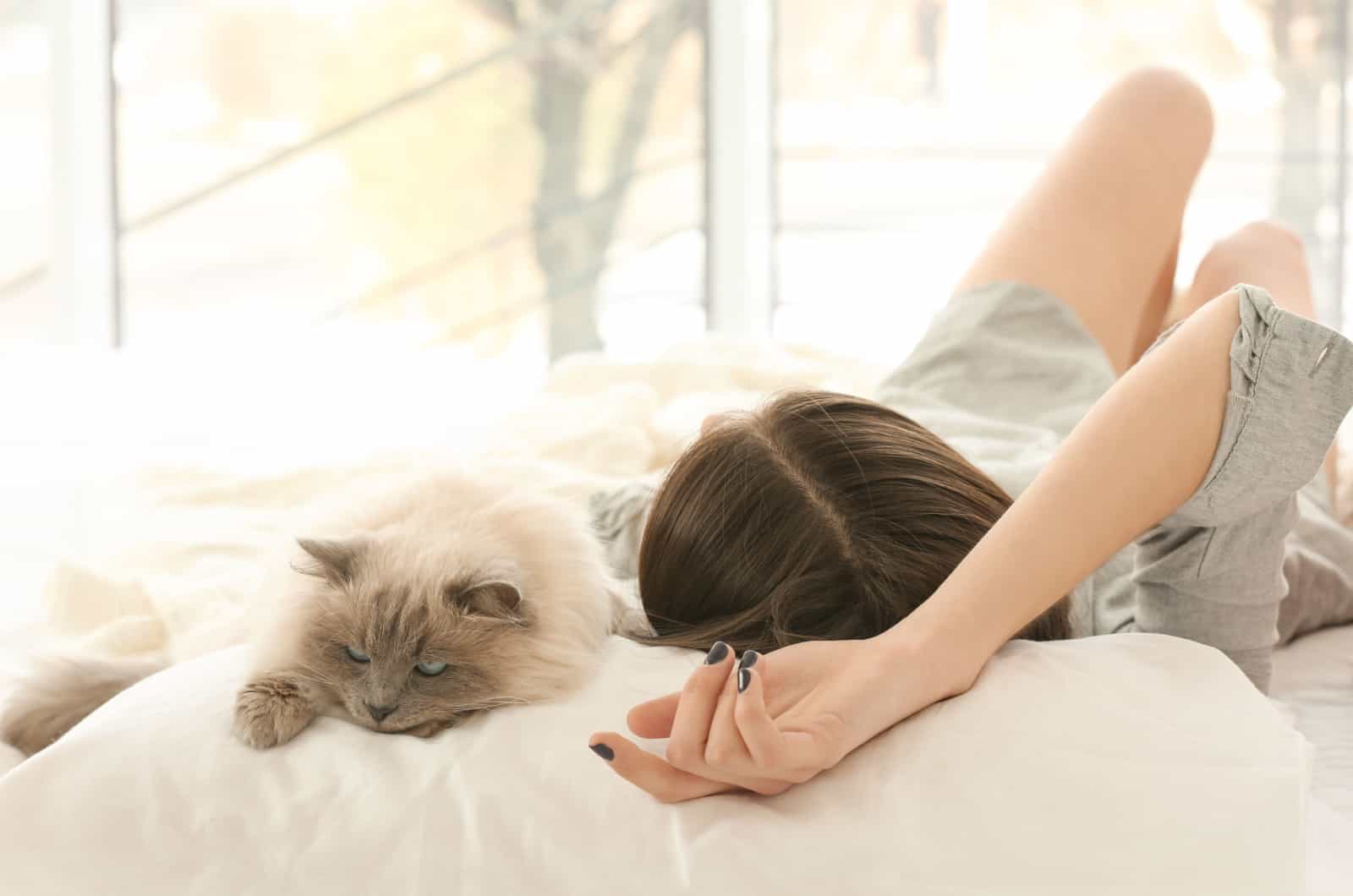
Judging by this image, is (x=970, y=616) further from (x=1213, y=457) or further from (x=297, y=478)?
(x=297, y=478)

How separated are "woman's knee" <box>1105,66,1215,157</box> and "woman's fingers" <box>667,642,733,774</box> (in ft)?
4.00

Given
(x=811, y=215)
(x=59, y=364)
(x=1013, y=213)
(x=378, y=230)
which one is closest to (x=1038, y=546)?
(x=1013, y=213)

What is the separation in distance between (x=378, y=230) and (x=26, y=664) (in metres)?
3.20

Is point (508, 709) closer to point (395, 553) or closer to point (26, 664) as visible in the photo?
point (395, 553)

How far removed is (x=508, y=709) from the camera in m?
0.81

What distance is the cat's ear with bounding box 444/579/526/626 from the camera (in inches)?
31.9

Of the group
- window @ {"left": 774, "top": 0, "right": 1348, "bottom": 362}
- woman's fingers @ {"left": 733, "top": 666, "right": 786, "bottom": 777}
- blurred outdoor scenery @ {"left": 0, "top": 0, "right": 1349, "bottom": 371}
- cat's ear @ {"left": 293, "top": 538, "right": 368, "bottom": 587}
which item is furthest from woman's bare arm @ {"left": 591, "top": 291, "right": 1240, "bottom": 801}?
blurred outdoor scenery @ {"left": 0, "top": 0, "right": 1349, "bottom": 371}

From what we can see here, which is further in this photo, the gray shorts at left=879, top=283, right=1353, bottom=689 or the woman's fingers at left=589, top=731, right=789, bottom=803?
the gray shorts at left=879, top=283, right=1353, bottom=689

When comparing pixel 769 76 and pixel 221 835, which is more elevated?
Answer: pixel 769 76

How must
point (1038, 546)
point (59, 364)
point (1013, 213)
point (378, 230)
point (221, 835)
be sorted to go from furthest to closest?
point (378, 230), point (59, 364), point (1013, 213), point (1038, 546), point (221, 835)

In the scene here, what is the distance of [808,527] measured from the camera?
0.96 m

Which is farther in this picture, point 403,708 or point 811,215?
point 811,215

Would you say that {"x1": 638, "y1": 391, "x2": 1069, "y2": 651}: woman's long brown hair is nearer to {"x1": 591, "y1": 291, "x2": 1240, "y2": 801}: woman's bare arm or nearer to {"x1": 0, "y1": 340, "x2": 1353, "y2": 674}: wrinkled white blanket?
{"x1": 591, "y1": 291, "x2": 1240, "y2": 801}: woman's bare arm

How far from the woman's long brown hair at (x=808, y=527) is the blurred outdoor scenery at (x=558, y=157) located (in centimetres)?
287
